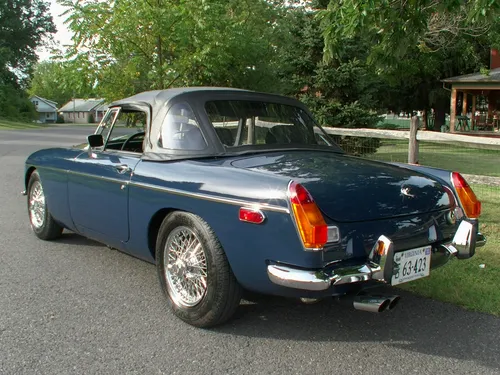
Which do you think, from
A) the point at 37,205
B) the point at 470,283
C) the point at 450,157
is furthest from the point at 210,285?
the point at 450,157

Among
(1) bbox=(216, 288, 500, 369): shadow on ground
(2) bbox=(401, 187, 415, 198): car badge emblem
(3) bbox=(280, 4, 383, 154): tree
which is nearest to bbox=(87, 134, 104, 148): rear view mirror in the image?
(1) bbox=(216, 288, 500, 369): shadow on ground

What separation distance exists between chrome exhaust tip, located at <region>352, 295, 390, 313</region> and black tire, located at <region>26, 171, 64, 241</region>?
3.71 metres

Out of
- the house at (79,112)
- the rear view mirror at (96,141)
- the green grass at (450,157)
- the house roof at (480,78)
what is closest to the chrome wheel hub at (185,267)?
the rear view mirror at (96,141)

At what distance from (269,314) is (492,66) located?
32.0 meters

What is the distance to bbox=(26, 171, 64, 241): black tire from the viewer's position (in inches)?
225

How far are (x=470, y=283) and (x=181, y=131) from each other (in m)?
2.76

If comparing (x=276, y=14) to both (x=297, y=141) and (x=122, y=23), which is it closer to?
(x=122, y=23)

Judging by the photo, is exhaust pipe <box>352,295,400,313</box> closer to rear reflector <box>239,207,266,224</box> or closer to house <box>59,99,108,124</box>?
rear reflector <box>239,207,266,224</box>

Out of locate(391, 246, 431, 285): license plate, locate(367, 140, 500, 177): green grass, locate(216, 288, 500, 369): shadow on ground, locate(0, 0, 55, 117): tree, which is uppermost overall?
locate(0, 0, 55, 117): tree

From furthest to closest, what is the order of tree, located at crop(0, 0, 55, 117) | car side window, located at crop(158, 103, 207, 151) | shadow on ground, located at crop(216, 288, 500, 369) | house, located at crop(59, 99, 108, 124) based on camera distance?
house, located at crop(59, 99, 108, 124), tree, located at crop(0, 0, 55, 117), car side window, located at crop(158, 103, 207, 151), shadow on ground, located at crop(216, 288, 500, 369)

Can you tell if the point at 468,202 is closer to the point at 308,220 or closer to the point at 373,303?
the point at 373,303

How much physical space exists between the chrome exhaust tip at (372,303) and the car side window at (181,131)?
1.62m

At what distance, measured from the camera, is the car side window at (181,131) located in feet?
13.3

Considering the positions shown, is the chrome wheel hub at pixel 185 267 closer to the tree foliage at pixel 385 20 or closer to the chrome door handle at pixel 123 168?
the chrome door handle at pixel 123 168
